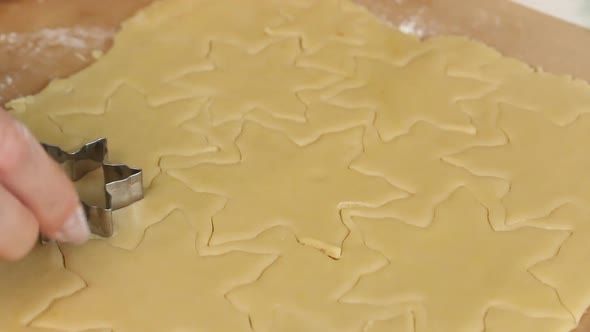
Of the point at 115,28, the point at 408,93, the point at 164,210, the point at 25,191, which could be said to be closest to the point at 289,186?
the point at 164,210

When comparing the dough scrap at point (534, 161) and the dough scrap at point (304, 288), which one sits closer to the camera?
the dough scrap at point (304, 288)

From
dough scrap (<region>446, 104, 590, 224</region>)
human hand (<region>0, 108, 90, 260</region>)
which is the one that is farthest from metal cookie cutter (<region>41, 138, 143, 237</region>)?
dough scrap (<region>446, 104, 590, 224</region>)

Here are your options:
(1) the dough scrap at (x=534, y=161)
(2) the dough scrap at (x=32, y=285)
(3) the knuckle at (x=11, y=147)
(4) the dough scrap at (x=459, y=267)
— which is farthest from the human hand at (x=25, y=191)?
(1) the dough scrap at (x=534, y=161)

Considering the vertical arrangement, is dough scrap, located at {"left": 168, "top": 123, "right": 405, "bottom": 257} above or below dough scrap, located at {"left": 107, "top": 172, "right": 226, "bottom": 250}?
above

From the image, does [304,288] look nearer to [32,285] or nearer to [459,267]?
[459,267]

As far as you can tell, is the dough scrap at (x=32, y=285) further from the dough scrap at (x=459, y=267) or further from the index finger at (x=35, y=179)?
the dough scrap at (x=459, y=267)

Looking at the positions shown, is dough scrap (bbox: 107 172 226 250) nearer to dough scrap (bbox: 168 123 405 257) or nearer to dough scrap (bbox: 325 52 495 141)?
dough scrap (bbox: 168 123 405 257)

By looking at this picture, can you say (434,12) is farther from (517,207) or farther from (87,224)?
(87,224)
